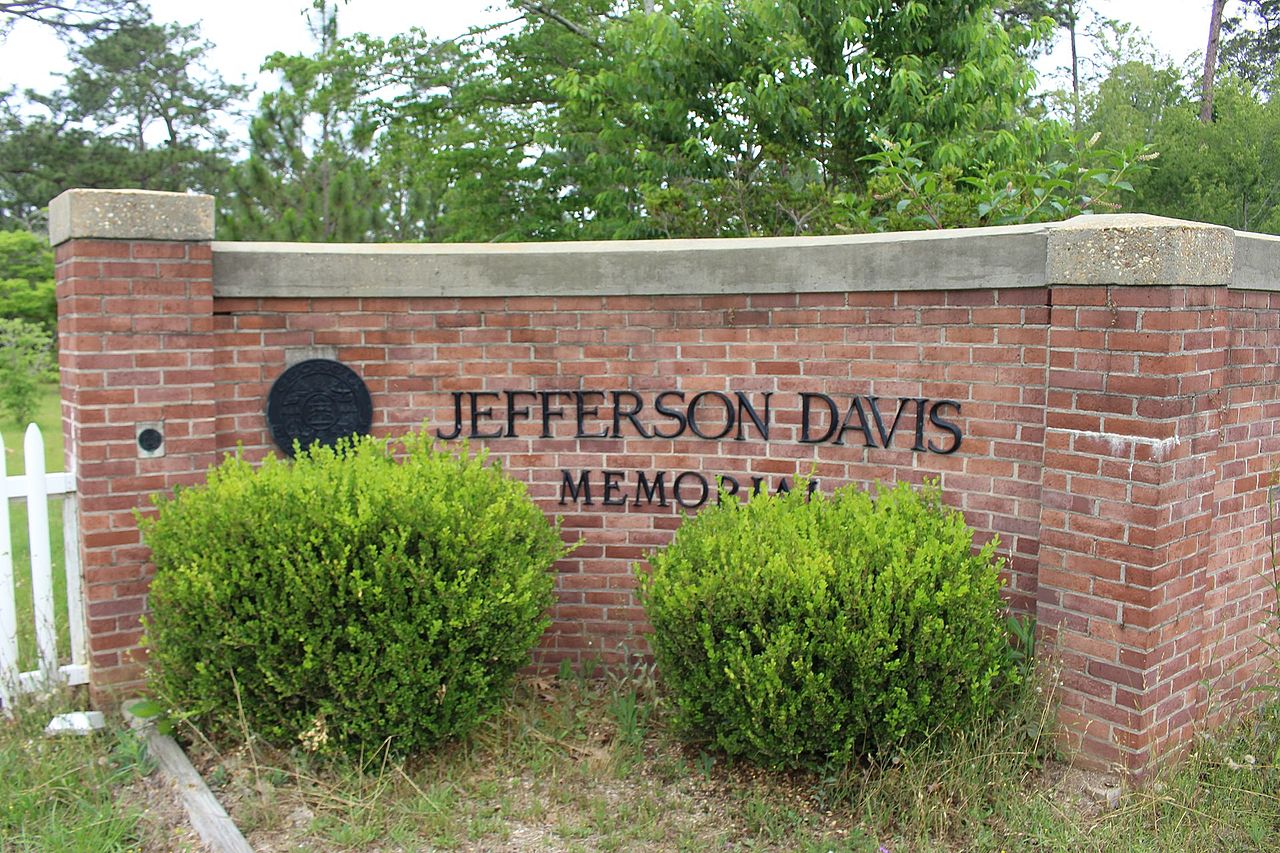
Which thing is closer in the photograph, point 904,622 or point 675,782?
point 904,622

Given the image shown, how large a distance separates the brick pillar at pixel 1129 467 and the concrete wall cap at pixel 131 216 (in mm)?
3282

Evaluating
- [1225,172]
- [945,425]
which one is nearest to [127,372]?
[945,425]

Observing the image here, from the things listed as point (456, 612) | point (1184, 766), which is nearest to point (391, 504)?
point (456, 612)

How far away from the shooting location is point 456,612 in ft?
12.1

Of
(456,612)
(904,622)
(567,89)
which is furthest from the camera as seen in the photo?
(567,89)

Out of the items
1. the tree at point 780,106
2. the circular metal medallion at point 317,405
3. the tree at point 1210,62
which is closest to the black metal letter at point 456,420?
the circular metal medallion at point 317,405

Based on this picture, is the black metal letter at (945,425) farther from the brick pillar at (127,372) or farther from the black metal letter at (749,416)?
the brick pillar at (127,372)

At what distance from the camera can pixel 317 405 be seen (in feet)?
15.2

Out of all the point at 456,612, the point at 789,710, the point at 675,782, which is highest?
the point at 456,612

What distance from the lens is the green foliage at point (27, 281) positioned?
1972 centimetres

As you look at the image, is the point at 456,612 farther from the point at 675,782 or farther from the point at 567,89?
the point at 567,89

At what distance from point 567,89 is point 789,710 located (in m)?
8.52

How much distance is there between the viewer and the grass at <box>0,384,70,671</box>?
5.10 metres

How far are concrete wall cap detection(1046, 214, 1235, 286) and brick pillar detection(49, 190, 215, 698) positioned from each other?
3.28m
